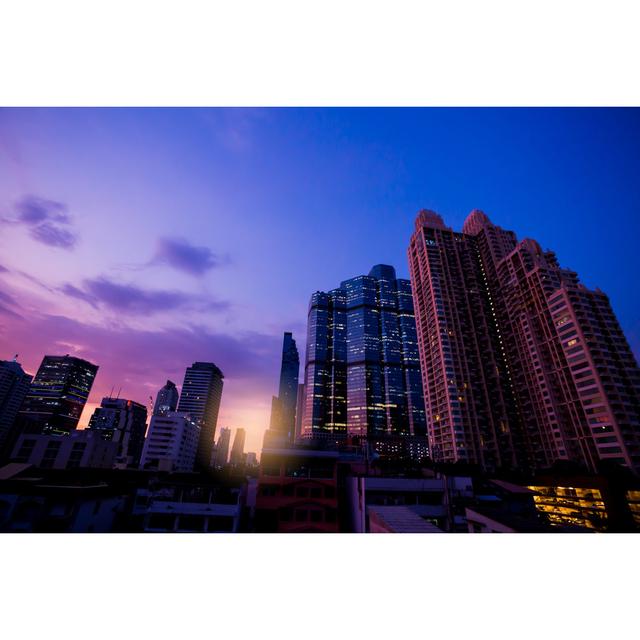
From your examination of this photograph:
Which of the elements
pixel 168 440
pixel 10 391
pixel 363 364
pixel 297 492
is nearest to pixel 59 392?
pixel 10 391

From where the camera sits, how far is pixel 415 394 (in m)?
96.2

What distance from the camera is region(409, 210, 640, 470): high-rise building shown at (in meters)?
36.8

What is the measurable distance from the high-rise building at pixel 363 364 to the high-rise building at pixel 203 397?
51.2 m

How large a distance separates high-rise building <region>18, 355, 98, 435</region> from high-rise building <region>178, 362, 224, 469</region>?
34.4 m

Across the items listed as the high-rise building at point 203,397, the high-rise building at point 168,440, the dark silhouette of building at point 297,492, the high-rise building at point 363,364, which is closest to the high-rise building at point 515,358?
the dark silhouette of building at point 297,492

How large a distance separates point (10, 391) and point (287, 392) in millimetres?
119064

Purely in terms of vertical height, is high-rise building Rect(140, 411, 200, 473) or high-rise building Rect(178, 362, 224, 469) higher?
high-rise building Rect(178, 362, 224, 469)

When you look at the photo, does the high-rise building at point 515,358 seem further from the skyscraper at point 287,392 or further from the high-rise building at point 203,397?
the skyscraper at point 287,392

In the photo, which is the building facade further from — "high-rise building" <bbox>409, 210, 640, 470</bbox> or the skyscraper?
the skyscraper

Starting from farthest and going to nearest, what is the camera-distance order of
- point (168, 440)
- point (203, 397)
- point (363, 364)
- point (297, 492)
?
point (203, 397)
point (363, 364)
point (168, 440)
point (297, 492)

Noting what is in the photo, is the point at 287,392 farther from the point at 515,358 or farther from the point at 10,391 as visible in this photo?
the point at 515,358

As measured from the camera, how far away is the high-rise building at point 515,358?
36844mm

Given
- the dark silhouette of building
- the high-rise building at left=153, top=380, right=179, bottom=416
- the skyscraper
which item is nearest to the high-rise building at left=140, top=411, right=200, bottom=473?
the dark silhouette of building

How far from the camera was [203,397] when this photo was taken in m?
131
